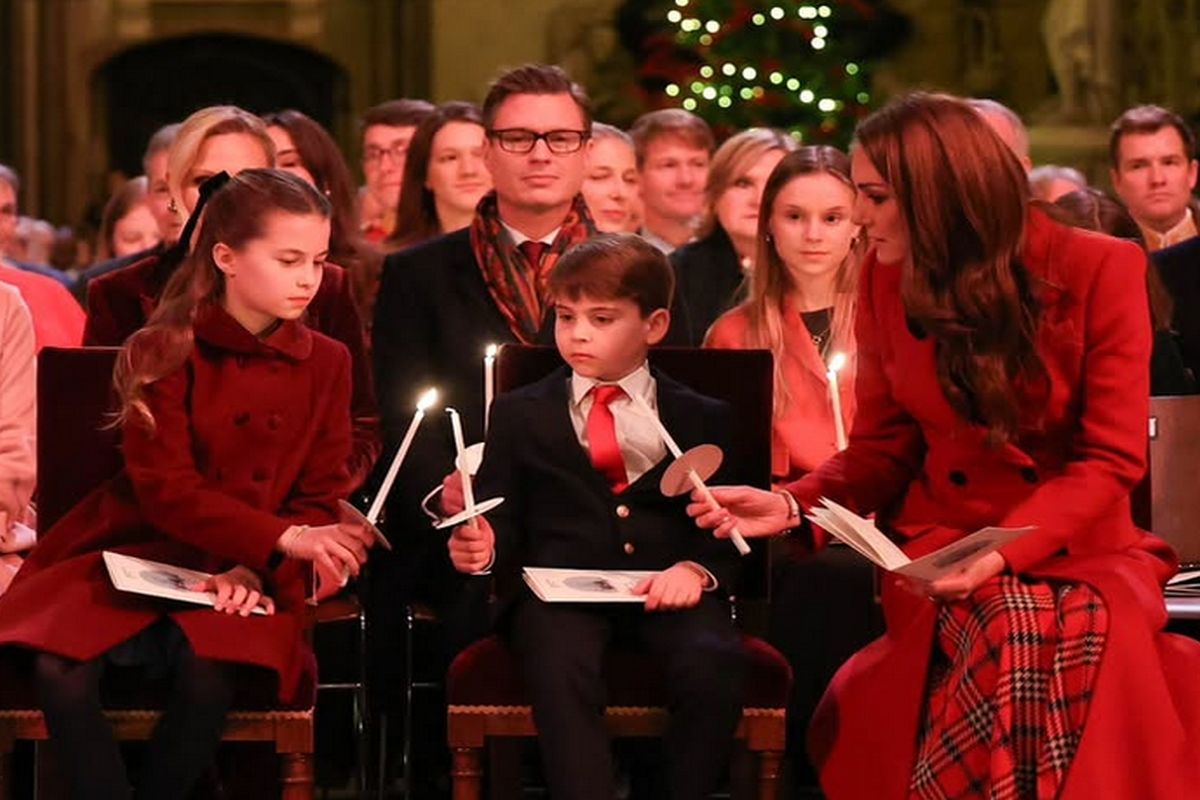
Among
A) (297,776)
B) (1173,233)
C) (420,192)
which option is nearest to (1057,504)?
(297,776)

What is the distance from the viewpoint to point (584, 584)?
4.73 metres

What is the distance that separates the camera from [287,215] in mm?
4848

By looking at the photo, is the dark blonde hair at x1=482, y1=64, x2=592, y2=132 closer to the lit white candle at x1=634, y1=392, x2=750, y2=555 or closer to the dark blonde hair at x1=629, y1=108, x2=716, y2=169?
the lit white candle at x1=634, y1=392, x2=750, y2=555

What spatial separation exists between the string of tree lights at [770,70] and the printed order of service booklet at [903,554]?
7920 mm

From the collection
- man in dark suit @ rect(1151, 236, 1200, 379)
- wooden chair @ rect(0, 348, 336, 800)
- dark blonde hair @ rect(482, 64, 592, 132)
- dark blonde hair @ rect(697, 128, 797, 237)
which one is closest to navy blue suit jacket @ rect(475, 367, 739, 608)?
wooden chair @ rect(0, 348, 336, 800)

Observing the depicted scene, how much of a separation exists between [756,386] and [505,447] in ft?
1.79

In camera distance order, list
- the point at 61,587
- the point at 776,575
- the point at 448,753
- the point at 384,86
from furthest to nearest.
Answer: the point at 384,86
the point at 448,753
the point at 776,575
the point at 61,587

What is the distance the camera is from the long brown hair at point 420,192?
7.05 m

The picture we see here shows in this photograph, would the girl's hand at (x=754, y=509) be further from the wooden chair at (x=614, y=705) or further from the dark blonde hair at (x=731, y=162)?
the dark blonde hair at (x=731, y=162)

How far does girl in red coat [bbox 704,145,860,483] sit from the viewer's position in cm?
595

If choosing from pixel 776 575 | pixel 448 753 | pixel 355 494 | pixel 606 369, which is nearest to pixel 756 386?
pixel 606 369

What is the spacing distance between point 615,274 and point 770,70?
768 cm

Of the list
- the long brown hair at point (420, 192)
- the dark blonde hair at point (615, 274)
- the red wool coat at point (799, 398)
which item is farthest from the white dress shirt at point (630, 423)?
the long brown hair at point (420, 192)

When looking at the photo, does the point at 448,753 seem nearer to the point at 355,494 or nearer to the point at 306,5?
the point at 355,494
